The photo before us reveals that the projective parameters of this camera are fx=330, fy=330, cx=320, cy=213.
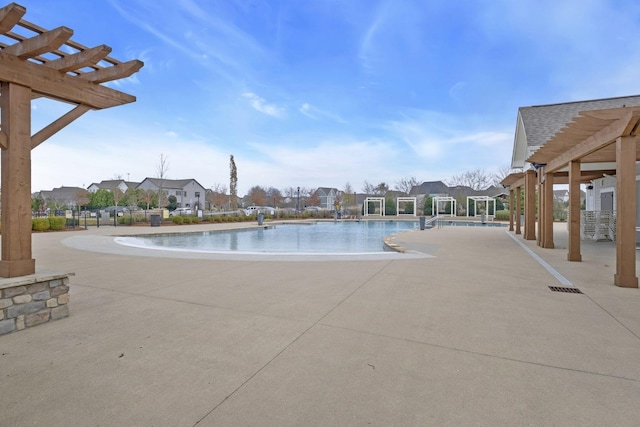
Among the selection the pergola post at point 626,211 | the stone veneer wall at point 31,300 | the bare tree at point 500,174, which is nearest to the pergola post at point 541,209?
the pergola post at point 626,211

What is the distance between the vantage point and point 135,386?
7.18ft

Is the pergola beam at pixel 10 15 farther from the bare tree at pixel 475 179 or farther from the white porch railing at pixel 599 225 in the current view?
the bare tree at pixel 475 179

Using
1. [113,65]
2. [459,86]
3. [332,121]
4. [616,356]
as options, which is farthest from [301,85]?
[616,356]

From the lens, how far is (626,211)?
5.02 m

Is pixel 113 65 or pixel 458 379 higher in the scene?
pixel 113 65

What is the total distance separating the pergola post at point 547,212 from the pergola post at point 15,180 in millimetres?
11143

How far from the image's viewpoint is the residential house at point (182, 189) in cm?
5294

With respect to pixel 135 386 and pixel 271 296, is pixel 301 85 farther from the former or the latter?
pixel 135 386

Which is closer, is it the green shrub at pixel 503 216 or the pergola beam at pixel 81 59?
the pergola beam at pixel 81 59

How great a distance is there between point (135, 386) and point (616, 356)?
3650 millimetres

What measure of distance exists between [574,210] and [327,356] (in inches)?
279

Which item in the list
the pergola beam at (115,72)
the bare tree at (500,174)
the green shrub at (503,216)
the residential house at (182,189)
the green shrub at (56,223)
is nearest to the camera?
the pergola beam at (115,72)

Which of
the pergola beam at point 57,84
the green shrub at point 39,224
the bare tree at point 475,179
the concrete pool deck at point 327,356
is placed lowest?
the concrete pool deck at point 327,356

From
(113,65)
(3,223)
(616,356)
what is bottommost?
(616,356)
